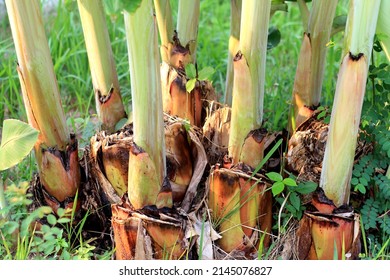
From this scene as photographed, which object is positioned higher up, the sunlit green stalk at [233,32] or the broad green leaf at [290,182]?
the sunlit green stalk at [233,32]

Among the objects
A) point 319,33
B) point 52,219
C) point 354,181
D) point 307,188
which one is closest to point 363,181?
point 354,181

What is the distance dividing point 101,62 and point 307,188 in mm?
560

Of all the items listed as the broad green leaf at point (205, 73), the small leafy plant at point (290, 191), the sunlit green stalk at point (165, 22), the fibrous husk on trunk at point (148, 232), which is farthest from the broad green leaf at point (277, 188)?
the sunlit green stalk at point (165, 22)

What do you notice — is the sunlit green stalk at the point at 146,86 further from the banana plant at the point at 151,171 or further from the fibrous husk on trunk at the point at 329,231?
the fibrous husk on trunk at the point at 329,231

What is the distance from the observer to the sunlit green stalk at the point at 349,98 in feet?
4.16

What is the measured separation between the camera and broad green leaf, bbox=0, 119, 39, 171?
140cm

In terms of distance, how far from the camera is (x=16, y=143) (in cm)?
141

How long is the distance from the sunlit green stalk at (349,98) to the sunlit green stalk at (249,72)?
0.17 metres

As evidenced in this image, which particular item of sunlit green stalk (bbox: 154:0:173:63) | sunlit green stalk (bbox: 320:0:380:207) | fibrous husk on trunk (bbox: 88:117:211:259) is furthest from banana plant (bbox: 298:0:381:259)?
sunlit green stalk (bbox: 154:0:173:63)

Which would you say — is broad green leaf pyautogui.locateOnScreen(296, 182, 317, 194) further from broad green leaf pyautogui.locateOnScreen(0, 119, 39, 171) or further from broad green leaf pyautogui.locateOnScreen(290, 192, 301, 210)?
broad green leaf pyautogui.locateOnScreen(0, 119, 39, 171)

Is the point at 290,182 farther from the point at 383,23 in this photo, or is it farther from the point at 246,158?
the point at 383,23

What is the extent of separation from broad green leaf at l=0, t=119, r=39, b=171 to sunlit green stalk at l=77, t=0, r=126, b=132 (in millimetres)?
234
